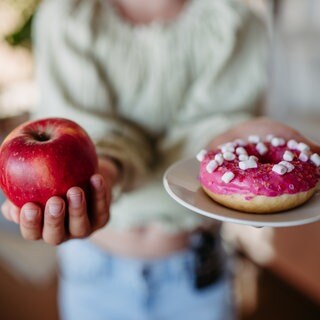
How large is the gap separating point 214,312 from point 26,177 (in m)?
0.55

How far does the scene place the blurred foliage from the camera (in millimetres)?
1564

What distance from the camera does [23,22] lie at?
158 cm

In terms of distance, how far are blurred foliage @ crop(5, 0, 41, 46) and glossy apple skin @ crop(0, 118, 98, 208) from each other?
3.76 feet

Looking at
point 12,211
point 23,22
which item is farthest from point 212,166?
point 23,22

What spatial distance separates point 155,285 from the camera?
34.0 inches

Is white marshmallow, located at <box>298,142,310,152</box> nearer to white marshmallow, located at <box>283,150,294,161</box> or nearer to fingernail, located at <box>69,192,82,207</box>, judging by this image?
white marshmallow, located at <box>283,150,294,161</box>

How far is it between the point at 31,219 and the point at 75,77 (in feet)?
1.16

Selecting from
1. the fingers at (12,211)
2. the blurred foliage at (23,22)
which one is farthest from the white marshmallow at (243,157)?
the blurred foliage at (23,22)

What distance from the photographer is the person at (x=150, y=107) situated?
31.1 inches

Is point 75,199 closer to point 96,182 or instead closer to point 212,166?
point 96,182

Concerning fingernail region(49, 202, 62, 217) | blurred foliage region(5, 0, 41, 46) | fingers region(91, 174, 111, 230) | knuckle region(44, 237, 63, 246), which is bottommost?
blurred foliage region(5, 0, 41, 46)

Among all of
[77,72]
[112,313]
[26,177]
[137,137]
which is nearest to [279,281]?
[112,313]

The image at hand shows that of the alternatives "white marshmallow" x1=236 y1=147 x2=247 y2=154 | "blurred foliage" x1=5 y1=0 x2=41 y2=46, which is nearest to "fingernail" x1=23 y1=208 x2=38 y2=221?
"white marshmallow" x1=236 y1=147 x2=247 y2=154

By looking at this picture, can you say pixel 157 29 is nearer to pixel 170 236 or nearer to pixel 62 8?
pixel 62 8
